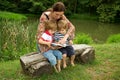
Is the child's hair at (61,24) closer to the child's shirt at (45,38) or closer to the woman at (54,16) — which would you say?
the woman at (54,16)

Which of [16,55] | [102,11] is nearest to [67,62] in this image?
[16,55]

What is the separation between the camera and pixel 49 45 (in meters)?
5.09

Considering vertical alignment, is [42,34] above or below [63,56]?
above

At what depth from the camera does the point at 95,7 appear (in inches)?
1309

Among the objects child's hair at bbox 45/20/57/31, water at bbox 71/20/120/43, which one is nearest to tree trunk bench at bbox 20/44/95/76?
child's hair at bbox 45/20/57/31

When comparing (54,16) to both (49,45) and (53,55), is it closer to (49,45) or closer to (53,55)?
(49,45)

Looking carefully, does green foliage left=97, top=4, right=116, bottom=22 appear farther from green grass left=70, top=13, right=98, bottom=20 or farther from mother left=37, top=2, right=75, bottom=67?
mother left=37, top=2, right=75, bottom=67

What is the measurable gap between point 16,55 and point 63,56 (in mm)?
2502

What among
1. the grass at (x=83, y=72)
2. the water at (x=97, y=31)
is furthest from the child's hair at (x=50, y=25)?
the water at (x=97, y=31)

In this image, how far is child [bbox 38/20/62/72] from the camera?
5.07m

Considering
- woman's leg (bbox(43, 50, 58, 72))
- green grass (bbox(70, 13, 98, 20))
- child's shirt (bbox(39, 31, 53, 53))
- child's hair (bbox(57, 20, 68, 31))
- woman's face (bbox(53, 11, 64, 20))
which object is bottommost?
green grass (bbox(70, 13, 98, 20))

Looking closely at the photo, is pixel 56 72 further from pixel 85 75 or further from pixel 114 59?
pixel 114 59

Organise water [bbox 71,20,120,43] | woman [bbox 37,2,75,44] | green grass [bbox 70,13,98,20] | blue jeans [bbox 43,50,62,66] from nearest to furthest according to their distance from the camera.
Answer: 1. woman [bbox 37,2,75,44]
2. blue jeans [bbox 43,50,62,66]
3. water [bbox 71,20,120,43]
4. green grass [bbox 70,13,98,20]

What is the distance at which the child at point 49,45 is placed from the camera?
5.07 m
